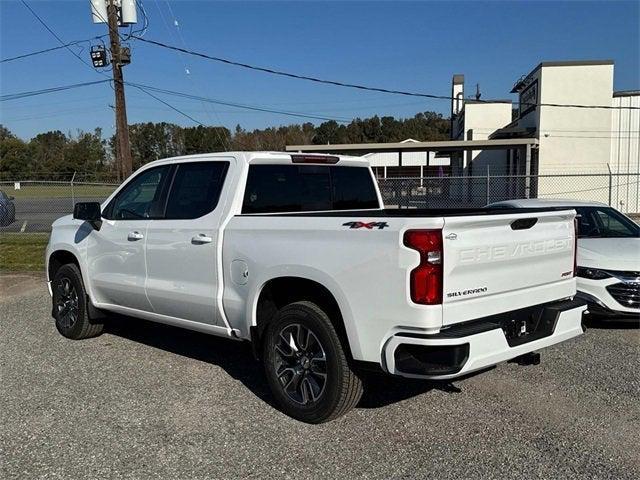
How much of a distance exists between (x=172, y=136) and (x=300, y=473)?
86.1 metres

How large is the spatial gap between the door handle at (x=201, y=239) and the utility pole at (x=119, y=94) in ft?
45.0

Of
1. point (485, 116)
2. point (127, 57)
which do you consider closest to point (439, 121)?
point (485, 116)

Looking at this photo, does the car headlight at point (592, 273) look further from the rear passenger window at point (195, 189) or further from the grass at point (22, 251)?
the grass at point (22, 251)

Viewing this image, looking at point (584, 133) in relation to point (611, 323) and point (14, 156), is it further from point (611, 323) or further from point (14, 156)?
point (14, 156)

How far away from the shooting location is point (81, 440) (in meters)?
4.14

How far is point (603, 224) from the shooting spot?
331 inches

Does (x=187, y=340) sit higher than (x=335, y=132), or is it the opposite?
(x=335, y=132)

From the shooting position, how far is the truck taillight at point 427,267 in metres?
3.61

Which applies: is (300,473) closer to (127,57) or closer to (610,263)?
(610,263)

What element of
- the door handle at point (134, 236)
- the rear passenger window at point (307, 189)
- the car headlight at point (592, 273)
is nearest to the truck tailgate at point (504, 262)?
the rear passenger window at point (307, 189)

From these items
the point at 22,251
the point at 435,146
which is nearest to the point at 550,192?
the point at 435,146

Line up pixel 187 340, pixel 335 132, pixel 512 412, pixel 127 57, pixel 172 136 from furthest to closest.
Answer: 1. pixel 335 132
2. pixel 172 136
3. pixel 127 57
4. pixel 187 340
5. pixel 512 412

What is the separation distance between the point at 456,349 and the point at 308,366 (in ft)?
3.89

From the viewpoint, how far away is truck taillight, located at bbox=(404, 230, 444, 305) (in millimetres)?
3605
